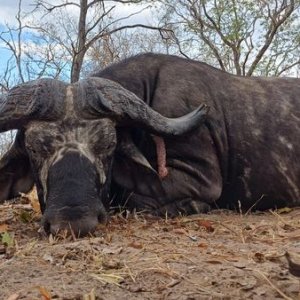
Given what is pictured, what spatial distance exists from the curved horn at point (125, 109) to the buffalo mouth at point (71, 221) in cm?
91

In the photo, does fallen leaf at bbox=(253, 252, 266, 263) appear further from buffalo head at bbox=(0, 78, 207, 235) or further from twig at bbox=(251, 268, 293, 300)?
buffalo head at bbox=(0, 78, 207, 235)

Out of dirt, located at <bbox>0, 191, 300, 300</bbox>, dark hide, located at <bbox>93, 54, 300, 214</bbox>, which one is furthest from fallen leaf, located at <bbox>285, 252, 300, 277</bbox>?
dark hide, located at <bbox>93, 54, 300, 214</bbox>

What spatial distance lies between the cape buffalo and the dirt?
358 millimetres

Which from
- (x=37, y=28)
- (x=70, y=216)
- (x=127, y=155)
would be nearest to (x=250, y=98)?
(x=127, y=155)

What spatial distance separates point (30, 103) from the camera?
185 inches

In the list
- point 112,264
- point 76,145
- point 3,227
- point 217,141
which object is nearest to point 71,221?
point 76,145

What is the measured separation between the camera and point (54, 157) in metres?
4.40

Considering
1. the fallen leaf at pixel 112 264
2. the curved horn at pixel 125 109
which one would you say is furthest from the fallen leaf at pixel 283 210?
the fallen leaf at pixel 112 264

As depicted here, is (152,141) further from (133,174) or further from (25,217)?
(25,217)

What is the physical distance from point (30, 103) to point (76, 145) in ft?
1.80

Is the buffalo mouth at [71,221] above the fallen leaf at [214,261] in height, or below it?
above

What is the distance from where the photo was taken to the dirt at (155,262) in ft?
8.52

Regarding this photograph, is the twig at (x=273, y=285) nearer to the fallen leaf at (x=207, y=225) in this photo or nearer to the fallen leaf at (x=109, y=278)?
the fallen leaf at (x=109, y=278)

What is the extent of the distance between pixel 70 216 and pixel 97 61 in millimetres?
19214
